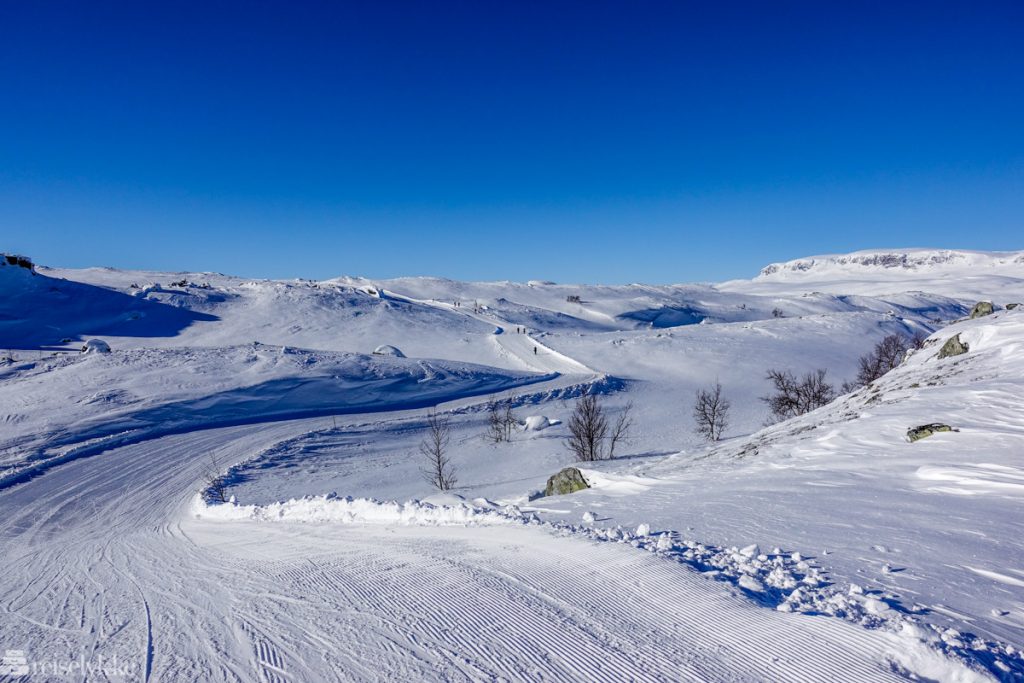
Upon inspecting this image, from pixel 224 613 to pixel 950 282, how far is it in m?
247

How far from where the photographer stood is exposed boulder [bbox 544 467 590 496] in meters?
14.2

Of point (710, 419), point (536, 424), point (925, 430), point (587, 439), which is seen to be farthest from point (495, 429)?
point (925, 430)

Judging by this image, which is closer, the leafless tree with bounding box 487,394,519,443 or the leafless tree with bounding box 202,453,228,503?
the leafless tree with bounding box 202,453,228,503

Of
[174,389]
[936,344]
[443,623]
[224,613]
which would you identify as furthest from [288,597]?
[174,389]

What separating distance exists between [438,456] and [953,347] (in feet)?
76.2

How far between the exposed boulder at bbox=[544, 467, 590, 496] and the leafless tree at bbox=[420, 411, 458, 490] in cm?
833

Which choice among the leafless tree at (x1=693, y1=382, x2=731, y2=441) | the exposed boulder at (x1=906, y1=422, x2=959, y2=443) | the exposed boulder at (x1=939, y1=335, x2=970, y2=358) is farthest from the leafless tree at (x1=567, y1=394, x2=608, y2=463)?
the exposed boulder at (x1=939, y1=335, x2=970, y2=358)

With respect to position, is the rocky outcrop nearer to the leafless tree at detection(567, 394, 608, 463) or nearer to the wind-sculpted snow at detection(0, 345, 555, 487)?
the wind-sculpted snow at detection(0, 345, 555, 487)

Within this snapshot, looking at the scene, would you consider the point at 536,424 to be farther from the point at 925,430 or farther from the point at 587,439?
the point at 925,430

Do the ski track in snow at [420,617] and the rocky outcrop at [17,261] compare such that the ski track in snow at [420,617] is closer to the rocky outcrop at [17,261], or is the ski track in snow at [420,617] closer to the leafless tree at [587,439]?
the leafless tree at [587,439]

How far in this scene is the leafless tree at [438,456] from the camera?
917 inches

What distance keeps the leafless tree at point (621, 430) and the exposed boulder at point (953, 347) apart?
1525 cm

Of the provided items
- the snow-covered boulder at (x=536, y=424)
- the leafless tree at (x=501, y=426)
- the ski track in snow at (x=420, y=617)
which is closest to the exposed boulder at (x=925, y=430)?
the ski track in snow at (x=420, y=617)

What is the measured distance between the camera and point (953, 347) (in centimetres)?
2283
